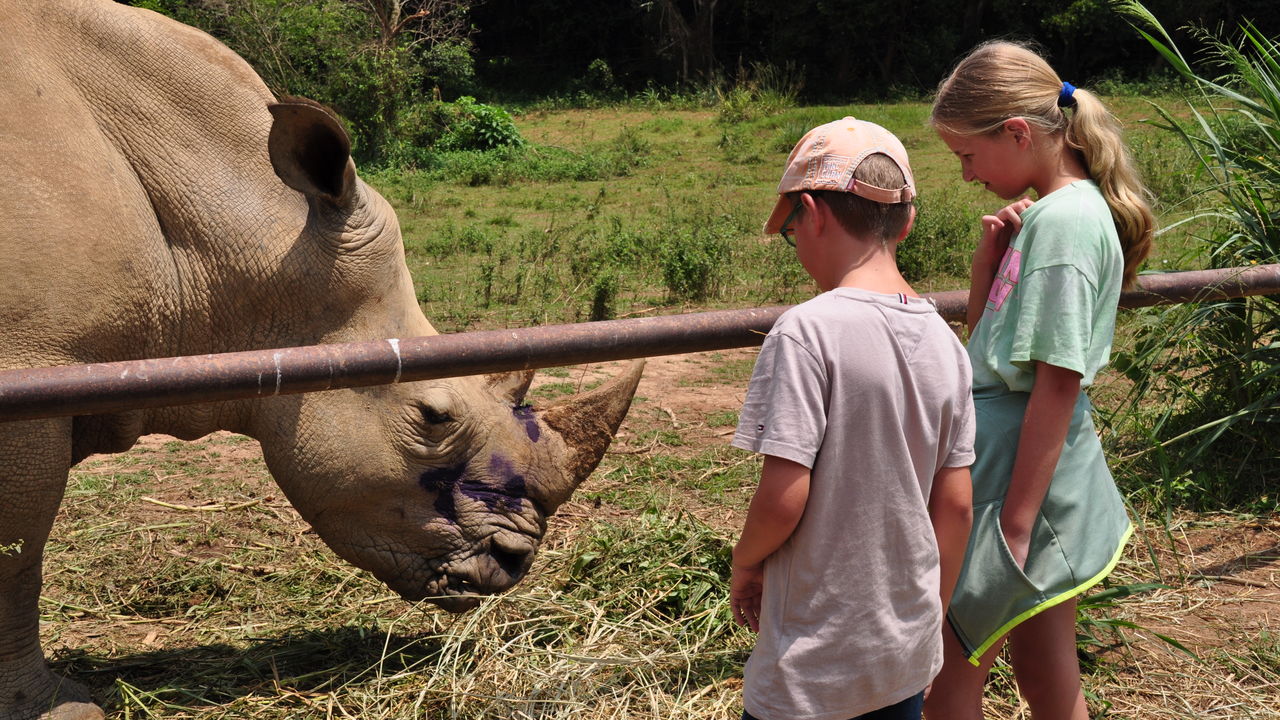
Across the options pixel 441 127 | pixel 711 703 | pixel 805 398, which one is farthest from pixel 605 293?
pixel 441 127

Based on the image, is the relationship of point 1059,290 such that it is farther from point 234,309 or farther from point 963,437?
point 234,309

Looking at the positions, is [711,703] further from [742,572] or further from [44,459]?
[44,459]

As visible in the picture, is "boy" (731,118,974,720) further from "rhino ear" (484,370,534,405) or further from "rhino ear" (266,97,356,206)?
"rhino ear" (484,370,534,405)

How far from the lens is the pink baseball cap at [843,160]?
6.09ft

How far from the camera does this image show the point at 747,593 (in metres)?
2.04

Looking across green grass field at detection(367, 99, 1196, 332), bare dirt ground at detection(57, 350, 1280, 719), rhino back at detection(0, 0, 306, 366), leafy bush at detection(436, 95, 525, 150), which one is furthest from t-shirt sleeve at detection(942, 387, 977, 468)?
leafy bush at detection(436, 95, 525, 150)

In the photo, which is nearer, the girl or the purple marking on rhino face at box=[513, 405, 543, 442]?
the girl

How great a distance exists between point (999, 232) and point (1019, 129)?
22 centimetres

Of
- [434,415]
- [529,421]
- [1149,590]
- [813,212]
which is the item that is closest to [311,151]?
[434,415]

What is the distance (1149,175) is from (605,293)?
638 cm

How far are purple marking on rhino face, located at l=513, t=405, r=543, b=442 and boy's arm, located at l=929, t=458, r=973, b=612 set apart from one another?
1766mm

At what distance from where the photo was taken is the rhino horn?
3.56 m

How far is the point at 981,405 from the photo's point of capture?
2.35 m

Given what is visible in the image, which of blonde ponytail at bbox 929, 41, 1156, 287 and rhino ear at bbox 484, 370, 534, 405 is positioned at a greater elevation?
blonde ponytail at bbox 929, 41, 1156, 287
